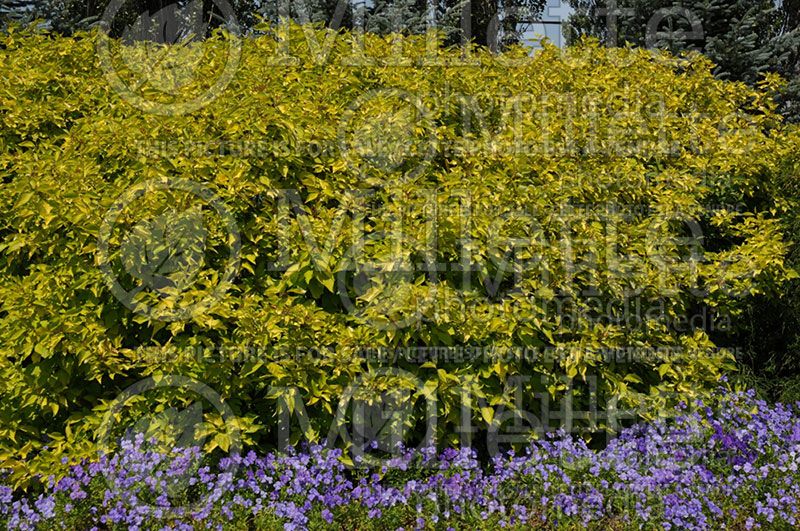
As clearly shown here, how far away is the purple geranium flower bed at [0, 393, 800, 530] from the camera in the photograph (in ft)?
10.4

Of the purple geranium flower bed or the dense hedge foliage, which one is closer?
the purple geranium flower bed

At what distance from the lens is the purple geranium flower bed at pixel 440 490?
125 inches

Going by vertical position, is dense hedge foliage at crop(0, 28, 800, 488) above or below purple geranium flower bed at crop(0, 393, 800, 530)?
above

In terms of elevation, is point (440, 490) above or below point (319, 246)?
below

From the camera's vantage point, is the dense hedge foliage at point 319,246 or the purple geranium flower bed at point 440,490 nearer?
the purple geranium flower bed at point 440,490

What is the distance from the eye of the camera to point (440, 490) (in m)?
3.35

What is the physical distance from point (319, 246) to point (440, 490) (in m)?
1.21

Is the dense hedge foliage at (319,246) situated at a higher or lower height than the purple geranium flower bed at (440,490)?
higher

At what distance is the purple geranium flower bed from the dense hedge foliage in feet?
0.67

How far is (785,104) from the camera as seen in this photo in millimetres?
9492

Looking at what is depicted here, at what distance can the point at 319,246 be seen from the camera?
3.38 meters

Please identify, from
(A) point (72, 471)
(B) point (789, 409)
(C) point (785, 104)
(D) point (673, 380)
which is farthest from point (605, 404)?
(C) point (785, 104)

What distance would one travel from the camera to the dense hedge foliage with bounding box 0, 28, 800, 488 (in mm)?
3334

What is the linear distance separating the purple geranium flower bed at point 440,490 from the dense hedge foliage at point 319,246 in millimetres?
205
